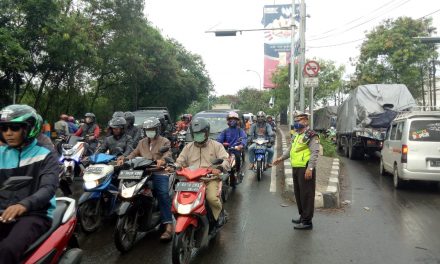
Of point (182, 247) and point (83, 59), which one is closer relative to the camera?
point (182, 247)

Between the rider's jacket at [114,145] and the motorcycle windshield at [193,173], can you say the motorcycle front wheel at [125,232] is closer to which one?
the motorcycle windshield at [193,173]

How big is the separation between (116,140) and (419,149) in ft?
20.8

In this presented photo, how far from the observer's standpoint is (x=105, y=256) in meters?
5.13

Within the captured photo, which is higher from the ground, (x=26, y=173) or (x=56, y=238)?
(x=26, y=173)

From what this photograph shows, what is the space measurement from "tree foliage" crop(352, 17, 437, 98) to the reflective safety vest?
22973 mm

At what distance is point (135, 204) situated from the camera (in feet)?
17.3

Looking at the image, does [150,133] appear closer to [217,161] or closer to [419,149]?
[217,161]

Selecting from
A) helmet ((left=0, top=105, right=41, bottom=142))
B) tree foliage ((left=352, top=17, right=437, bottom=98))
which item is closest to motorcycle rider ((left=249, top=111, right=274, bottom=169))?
helmet ((left=0, top=105, right=41, bottom=142))

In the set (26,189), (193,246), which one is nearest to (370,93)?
(193,246)

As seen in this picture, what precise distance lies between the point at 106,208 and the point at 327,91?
2931cm

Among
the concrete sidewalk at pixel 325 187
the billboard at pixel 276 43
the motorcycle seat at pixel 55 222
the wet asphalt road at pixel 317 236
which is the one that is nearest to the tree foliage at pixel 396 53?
the concrete sidewalk at pixel 325 187

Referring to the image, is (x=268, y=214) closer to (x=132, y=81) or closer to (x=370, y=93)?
(x=370, y=93)

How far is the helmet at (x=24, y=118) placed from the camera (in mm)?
3242

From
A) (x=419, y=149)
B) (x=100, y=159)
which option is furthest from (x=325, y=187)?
(x=100, y=159)
